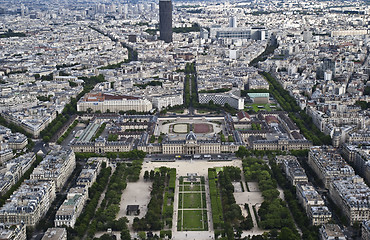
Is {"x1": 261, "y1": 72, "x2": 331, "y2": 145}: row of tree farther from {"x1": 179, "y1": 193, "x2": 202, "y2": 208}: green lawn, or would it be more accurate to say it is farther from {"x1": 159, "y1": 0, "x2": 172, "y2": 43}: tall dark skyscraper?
{"x1": 159, "y1": 0, "x2": 172, "y2": 43}: tall dark skyscraper

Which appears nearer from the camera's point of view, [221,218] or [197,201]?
[221,218]

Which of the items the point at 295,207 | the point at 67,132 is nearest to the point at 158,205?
the point at 295,207

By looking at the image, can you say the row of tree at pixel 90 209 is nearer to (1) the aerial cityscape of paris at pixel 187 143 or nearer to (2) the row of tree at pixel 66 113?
(1) the aerial cityscape of paris at pixel 187 143

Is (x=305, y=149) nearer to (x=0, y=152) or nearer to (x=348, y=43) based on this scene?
(x=0, y=152)

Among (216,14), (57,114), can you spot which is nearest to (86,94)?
Result: (57,114)

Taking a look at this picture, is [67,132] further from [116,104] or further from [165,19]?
[165,19]

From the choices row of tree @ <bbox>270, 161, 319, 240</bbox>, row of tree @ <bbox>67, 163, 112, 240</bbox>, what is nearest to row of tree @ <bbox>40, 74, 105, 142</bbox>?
row of tree @ <bbox>67, 163, 112, 240</bbox>
